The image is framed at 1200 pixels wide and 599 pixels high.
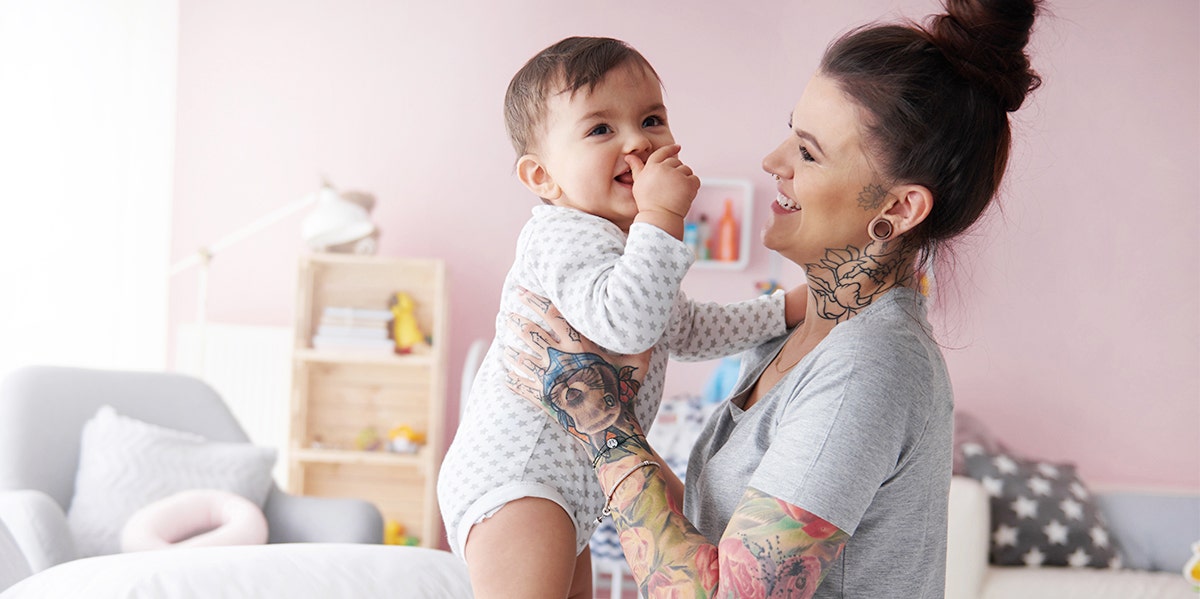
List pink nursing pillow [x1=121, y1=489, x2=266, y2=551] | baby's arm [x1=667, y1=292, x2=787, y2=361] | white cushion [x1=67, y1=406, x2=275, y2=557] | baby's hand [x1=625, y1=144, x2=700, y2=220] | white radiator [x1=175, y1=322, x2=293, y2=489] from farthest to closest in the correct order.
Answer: white radiator [x1=175, y1=322, x2=293, y2=489]
white cushion [x1=67, y1=406, x2=275, y2=557]
pink nursing pillow [x1=121, y1=489, x2=266, y2=551]
baby's arm [x1=667, y1=292, x2=787, y2=361]
baby's hand [x1=625, y1=144, x2=700, y2=220]

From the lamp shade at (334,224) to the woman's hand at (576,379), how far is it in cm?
302

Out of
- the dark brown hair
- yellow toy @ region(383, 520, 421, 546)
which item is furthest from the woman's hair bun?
yellow toy @ region(383, 520, 421, 546)

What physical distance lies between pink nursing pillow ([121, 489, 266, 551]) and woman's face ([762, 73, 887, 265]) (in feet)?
6.19

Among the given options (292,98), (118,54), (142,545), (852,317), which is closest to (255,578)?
(852,317)

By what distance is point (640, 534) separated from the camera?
985 millimetres

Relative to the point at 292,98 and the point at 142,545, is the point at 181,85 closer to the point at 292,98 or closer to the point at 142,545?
the point at 292,98

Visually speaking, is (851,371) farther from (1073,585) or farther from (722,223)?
(722,223)

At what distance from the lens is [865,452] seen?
0.92m

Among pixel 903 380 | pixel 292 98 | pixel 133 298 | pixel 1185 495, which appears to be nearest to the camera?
pixel 903 380

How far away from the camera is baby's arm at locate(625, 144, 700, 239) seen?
113 cm

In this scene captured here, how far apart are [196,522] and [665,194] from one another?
201 cm

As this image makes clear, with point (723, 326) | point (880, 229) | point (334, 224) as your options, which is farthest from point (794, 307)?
point (334, 224)

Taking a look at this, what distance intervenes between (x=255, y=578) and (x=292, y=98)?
12.7 feet

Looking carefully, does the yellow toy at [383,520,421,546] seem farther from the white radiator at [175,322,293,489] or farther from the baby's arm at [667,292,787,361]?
the baby's arm at [667,292,787,361]
